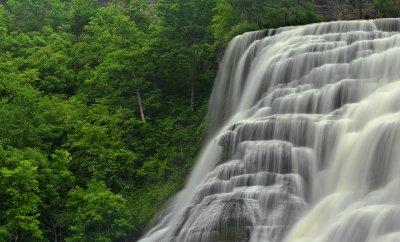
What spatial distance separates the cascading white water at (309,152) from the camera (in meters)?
15.9

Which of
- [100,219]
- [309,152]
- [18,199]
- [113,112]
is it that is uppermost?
[113,112]

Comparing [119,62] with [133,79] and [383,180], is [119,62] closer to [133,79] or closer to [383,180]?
[133,79]

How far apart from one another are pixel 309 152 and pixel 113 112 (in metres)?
15.4

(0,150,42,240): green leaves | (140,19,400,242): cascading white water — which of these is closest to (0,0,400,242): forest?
(0,150,42,240): green leaves

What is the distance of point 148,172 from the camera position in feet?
88.5

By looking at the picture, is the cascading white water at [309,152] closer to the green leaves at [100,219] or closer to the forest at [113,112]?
the green leaves at [100,219]

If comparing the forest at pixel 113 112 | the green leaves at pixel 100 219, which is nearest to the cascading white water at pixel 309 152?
the green leaves at pixel 100 219

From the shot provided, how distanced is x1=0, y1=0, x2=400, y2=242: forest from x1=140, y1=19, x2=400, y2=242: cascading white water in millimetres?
2908

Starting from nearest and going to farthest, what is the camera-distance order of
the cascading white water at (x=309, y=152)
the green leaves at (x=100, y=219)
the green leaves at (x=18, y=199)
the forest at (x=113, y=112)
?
the cascading white water at (x=309, y=152) < the green leaves at (x=18, y=199) < the green leaves at (x=100, y=219) < the forest at (x=113, y=112)

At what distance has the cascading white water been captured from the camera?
1594 cm

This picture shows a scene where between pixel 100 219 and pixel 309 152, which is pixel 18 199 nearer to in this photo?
pixel 100 219

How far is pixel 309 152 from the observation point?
18.4m

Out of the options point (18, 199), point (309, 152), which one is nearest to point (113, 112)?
point (18, 199)

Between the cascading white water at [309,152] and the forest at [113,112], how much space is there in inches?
115
